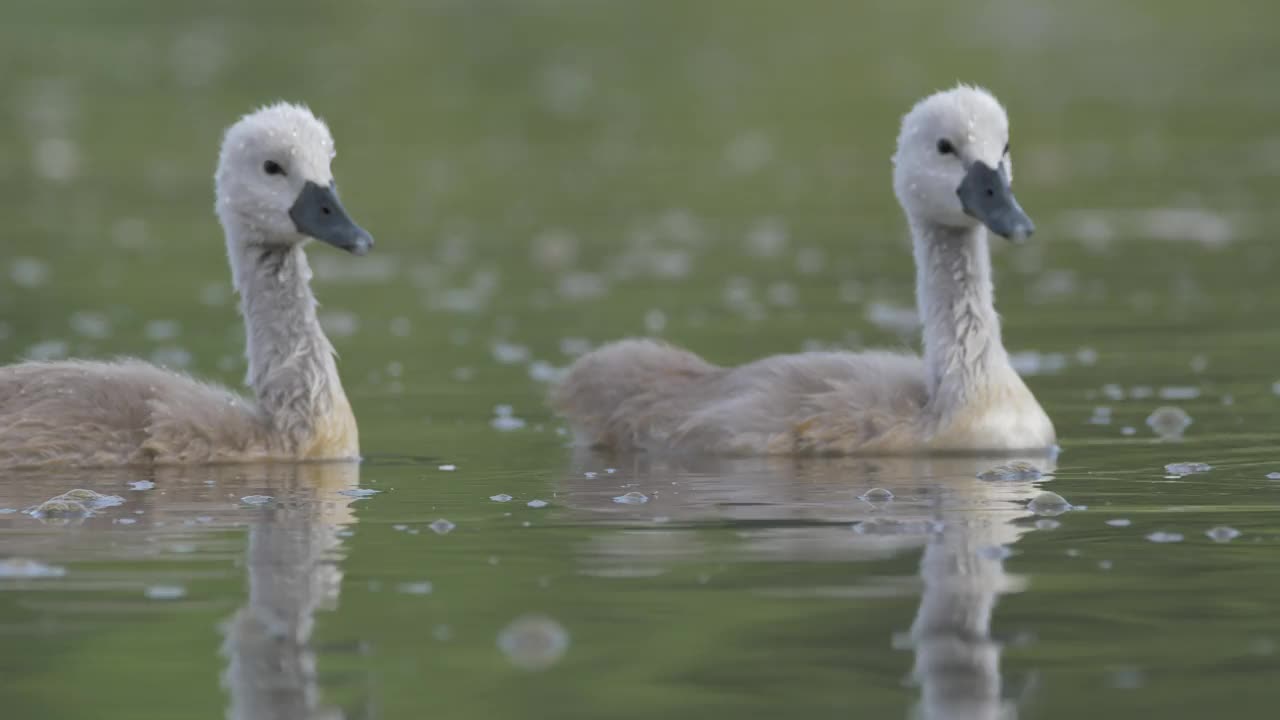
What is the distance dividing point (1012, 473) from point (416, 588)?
4268mm

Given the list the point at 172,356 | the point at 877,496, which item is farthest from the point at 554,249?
the point at 877,496

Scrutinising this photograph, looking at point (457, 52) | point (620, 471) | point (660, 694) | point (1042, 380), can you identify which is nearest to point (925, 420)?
point (620, 471)

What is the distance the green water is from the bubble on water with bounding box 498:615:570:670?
0.6 inches

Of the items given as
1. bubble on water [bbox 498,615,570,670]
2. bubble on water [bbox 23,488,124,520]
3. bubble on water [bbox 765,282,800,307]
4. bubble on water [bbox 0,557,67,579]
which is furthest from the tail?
bubble on water [bbox 765,282,800,307]

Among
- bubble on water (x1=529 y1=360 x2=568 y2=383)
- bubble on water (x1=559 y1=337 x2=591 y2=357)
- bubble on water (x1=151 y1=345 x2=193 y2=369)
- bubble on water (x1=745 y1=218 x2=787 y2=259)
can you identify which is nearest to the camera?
bubble on water (x1=529 y1=360 x2=568 y2=383)

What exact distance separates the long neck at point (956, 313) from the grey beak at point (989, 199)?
17.8 inches

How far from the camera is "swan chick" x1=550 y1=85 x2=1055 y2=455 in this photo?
44.6ft

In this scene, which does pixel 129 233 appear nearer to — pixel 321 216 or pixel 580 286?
pixel 580 286

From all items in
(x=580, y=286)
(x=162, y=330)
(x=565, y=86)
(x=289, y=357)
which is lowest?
(x=289, y=357)

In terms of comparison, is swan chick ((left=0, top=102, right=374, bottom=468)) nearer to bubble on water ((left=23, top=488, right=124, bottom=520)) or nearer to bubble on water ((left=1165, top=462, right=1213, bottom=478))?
bubble on water ((left=23, top=488, right=124, bottom=520))

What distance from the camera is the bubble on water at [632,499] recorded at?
465 inches

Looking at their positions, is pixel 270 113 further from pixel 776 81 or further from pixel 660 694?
pixel 776 81

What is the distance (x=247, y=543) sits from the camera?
10.5 metres

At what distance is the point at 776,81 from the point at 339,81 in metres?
8.38
